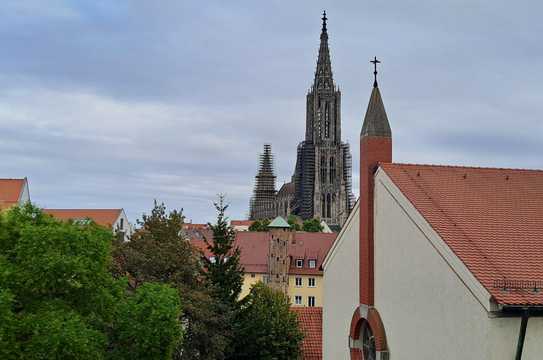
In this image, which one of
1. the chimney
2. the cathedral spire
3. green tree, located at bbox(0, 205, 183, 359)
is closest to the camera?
green tree, located at bbox(0, 205, 183, 359)

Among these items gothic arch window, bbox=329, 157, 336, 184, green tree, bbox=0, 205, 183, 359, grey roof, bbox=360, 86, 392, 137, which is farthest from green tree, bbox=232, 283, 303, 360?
gothic arch window, bbox=329, 157, 336, 184

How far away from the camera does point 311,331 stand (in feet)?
118

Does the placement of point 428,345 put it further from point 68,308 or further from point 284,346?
point 284,346

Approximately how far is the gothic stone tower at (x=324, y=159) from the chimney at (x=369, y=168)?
5452 inches

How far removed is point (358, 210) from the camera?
2011 centimetres

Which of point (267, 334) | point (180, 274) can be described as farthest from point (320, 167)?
point (180, 274)

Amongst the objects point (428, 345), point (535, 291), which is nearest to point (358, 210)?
point (428, 345)

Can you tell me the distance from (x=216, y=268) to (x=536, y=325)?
23551 mm

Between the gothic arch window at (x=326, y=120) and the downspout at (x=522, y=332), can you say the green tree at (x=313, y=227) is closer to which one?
the gothic arch window at (x=326, y=120)

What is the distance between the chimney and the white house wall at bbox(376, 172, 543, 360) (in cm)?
30

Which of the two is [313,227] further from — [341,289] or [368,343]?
[368,343]

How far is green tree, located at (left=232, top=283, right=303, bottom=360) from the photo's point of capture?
3266 cm

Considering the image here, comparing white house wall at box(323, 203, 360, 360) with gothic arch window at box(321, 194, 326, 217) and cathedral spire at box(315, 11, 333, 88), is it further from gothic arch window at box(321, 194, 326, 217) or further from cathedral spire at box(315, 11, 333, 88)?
cathedral spire at box(315, 11, 333, 88)

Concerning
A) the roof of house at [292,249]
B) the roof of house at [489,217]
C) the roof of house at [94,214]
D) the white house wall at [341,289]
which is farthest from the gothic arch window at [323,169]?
the roof of house at [489,217]
